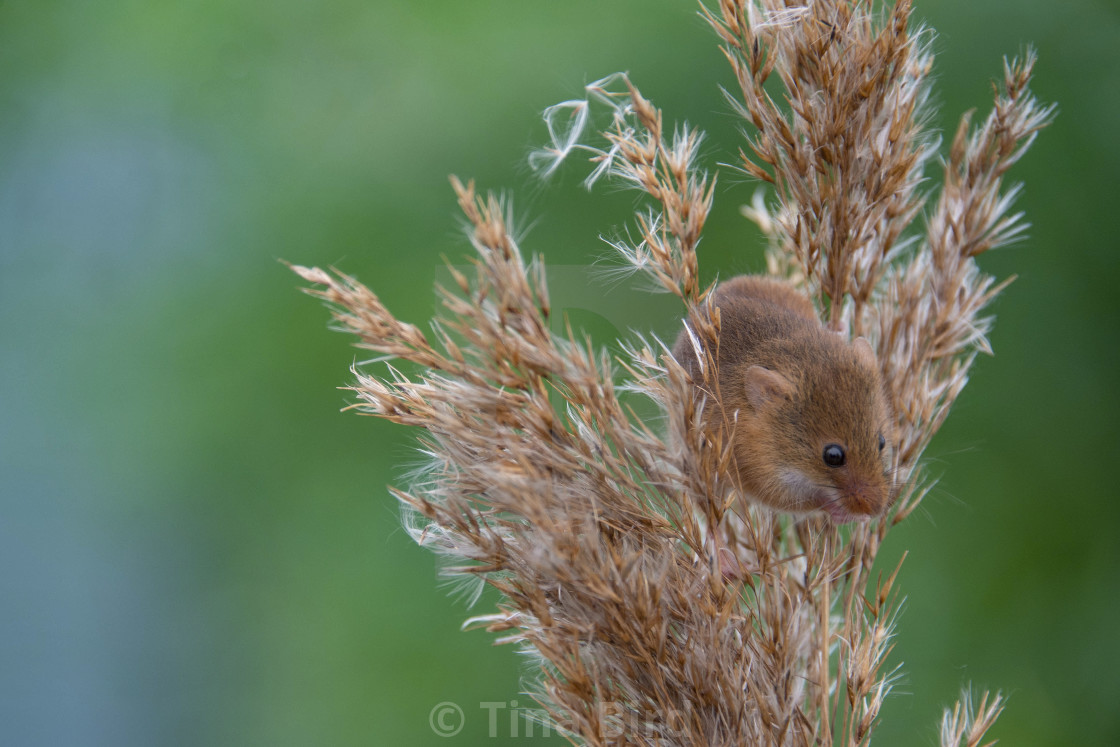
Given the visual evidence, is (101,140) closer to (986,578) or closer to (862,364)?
(862,364)

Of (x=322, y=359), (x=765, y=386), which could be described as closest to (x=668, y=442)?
(x=765, y=386)

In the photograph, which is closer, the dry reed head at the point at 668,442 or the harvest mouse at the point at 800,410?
the dry reed head at the point at 668,442

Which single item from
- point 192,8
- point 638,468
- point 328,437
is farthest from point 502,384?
point 192,8

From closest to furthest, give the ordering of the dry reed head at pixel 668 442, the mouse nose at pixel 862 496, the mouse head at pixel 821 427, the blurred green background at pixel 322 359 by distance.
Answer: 1. the dry reed head at pixel 668 442
2. the mouse nose at pixel 862 496
3. the mouse head at pixel 821 427
4. the blurred green background at pixel 322 359

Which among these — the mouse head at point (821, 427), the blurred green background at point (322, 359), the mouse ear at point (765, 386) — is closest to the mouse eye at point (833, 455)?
the mouse head at point (821, 427)

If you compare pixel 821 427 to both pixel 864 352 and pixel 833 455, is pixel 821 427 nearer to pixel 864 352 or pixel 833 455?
pixel 833 455

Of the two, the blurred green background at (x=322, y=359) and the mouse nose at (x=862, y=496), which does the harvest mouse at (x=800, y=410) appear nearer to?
the mouse nose at (x=862, y=496)

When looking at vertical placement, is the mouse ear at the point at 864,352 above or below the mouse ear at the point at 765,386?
above

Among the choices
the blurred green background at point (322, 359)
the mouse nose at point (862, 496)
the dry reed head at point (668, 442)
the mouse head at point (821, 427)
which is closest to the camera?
the dry reed head at point (668, 442)
